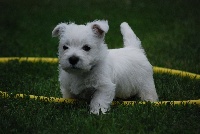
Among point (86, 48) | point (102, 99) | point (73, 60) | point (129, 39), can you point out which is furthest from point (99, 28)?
point (129, 39)

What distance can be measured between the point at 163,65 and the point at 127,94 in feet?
9.01

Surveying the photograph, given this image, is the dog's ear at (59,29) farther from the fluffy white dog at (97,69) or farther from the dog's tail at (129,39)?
the dog's tail at (129,39)

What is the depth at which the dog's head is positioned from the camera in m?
5.32

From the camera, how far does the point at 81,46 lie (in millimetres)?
5457

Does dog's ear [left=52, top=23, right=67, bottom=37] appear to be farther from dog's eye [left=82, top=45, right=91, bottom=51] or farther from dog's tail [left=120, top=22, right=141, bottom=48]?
dog's tail [left=120, top=22, right=141, bottom=48]

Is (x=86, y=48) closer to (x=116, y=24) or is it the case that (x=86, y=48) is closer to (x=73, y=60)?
(x=73, y=60)

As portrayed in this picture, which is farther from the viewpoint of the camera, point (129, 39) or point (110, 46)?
point (110, 46)

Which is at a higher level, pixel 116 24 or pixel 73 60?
pixel 116 24

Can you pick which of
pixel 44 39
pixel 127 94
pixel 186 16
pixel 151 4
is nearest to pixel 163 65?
pixel 127 94

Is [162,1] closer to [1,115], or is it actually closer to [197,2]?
[197,2]

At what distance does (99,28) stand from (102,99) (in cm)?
84

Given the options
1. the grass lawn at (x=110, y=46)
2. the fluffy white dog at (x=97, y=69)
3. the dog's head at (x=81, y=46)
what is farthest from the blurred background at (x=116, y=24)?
the dog's head at (x=81, y=46)

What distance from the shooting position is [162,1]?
15.1m

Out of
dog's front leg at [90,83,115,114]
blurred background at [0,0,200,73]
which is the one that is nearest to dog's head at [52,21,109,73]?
dog's front leg at [90,83,115,114]
